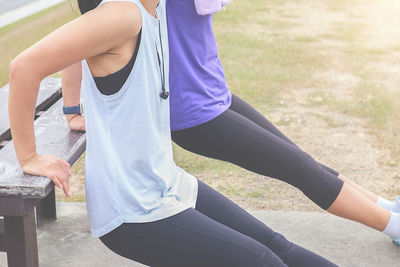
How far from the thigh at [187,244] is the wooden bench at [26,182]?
0.28 metres

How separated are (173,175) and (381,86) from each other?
14.4ft

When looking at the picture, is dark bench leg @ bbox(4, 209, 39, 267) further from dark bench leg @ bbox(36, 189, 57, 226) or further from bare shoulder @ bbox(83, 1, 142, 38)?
dark bench leg @ bbox(36, 189, 57, 226)

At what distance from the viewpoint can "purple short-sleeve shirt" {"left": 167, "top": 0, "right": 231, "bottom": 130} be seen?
7.89ft

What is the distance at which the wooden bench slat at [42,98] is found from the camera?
102 inches

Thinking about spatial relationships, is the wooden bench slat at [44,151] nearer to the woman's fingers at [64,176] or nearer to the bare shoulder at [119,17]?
the woman's fingers at [64,176]

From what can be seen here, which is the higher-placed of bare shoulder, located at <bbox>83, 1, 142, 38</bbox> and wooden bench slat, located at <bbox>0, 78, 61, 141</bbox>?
bare shoulder, located at <bbox>83, 1, 142, 38</bbox>

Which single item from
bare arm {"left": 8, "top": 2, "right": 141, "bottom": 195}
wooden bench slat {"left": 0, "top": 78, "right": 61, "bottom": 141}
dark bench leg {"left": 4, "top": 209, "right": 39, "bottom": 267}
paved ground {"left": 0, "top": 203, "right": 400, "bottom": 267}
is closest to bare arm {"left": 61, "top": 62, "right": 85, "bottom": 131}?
wooden bench slat {"left": 0, "top": 78, "right": 61, "bottom": 141}

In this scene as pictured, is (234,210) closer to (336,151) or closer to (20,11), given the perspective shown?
(336,151)

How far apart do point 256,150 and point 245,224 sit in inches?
11.7

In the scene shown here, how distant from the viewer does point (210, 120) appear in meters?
2.45

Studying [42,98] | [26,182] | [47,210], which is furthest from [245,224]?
[47,210]

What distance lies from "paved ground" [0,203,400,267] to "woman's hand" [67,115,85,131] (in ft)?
2.52

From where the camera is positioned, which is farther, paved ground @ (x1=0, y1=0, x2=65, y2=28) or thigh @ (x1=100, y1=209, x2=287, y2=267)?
paved ground @ (x1=0, y1=0, x2=65, y2=28)

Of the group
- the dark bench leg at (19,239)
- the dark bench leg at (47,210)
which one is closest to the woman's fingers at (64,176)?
the dark bench leg at (19,239)
